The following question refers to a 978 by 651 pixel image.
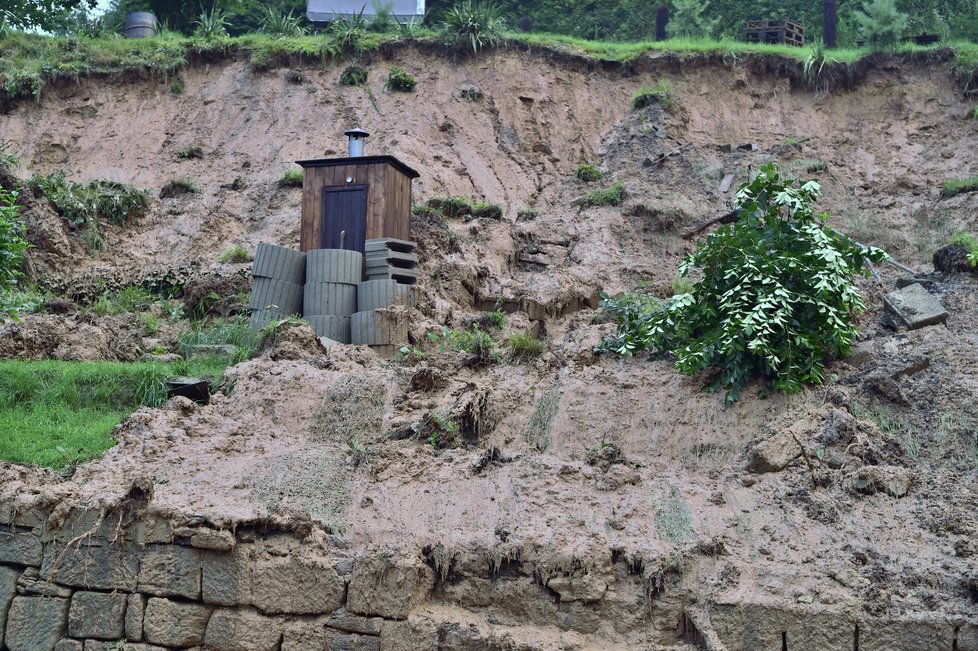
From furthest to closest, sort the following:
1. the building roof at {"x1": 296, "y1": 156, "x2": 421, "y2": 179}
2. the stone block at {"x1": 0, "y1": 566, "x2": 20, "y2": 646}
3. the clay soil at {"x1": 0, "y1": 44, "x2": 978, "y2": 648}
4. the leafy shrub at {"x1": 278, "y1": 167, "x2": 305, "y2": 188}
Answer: the leafy shrub at {"x1": 278, "y1": 167, "x2": 305, "y2": 188}
the building roof at {"x1": 296, "y1": 156, "x2": 421, "y2": 179}
the stone block at {"x1": 0, "y1": 566, "x2": 20, "y2": 646}
the clay soil at {"x1": 0, "y1": 44, "x2": 978, "y2": 648}

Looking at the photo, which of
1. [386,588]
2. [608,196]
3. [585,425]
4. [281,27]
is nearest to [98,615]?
[386,588]

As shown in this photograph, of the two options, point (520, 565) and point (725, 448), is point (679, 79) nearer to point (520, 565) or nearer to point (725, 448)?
point (725, 448)

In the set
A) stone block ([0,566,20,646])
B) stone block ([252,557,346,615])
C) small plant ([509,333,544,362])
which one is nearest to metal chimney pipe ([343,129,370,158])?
small plant ([509,333,544,362])

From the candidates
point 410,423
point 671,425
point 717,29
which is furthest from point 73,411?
point 717,29

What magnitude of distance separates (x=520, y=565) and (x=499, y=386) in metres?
2.60

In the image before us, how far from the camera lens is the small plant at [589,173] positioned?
18.2 metres

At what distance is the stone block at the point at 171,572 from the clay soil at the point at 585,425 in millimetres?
295

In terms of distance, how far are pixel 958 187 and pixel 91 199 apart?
42.4ft

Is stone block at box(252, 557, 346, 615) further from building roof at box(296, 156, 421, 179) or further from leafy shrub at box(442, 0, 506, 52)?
leafy shrub at box(442, 0, 506, 52)

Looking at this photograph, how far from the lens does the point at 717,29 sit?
25.5 meters

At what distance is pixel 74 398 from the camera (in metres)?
11.6

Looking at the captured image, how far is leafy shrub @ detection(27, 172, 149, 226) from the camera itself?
1700cm

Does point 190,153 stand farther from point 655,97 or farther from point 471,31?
point 655,97

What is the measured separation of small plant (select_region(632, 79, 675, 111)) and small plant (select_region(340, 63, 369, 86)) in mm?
4795
